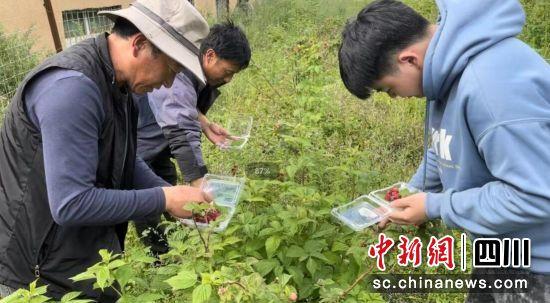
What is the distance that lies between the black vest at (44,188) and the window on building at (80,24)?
23.9ft

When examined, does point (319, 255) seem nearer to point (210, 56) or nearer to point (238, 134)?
point (210, 56)

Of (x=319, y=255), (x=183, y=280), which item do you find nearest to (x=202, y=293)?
(x=183, y=280)

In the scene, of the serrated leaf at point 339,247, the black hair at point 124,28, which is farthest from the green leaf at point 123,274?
the serrated leaf at point 339,247

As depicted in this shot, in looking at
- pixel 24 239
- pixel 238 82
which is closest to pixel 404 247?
pixel 24 239

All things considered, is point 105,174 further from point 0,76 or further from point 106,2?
point 106,2

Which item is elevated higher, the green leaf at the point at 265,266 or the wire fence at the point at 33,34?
the green leaf at the point at 265,266

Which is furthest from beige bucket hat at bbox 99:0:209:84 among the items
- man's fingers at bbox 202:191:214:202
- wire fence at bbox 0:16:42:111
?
wire fence at bbox 0:16:42:111

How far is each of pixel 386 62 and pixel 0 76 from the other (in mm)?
5807

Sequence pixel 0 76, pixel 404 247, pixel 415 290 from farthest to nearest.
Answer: pixel 0 76, pixel 415 290, pixel 404 247

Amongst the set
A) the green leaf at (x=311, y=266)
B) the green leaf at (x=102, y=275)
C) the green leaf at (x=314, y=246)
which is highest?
the green leaf at (x=102, y=275)

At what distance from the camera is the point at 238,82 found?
670 cm

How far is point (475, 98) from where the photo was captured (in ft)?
5.14

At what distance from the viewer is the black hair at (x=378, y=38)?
1747mm

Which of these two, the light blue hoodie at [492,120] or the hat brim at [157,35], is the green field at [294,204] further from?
the hat brim at [157,35]
